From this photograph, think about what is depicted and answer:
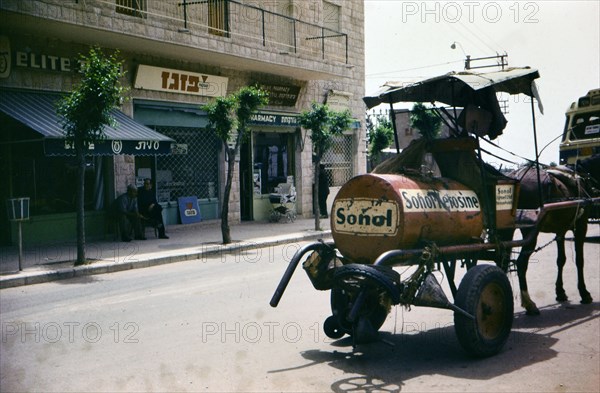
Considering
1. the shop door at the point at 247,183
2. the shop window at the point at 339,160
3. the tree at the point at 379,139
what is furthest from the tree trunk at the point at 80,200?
the tree at the point at 379,139

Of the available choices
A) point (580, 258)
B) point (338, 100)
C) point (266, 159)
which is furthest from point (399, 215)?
point (338, 100)

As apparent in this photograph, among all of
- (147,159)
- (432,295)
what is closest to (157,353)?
(432,295)

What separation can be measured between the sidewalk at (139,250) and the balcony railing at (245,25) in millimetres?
5192

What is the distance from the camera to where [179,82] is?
56.1 feet

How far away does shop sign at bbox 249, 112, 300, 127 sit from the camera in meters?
19.9

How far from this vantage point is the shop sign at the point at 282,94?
20672mm

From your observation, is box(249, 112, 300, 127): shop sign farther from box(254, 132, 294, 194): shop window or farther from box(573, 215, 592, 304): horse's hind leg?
box(573, 215, 592, 304): horse's hind leg

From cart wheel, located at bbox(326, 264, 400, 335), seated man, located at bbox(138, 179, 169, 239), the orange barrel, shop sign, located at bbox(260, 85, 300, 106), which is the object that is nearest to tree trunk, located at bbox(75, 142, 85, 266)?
seated man, located at bbox(138, 179, 169, 239)

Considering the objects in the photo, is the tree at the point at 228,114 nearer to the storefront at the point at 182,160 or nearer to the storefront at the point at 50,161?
the storefront at the point at 50,161

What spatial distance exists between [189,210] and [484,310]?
13329mm

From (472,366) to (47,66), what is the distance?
1180 cm

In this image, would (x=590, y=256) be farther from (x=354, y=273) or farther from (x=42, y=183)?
(x=42, y=183)

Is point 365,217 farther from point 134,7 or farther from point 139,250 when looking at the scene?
point 134,7

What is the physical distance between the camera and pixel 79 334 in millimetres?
6555
